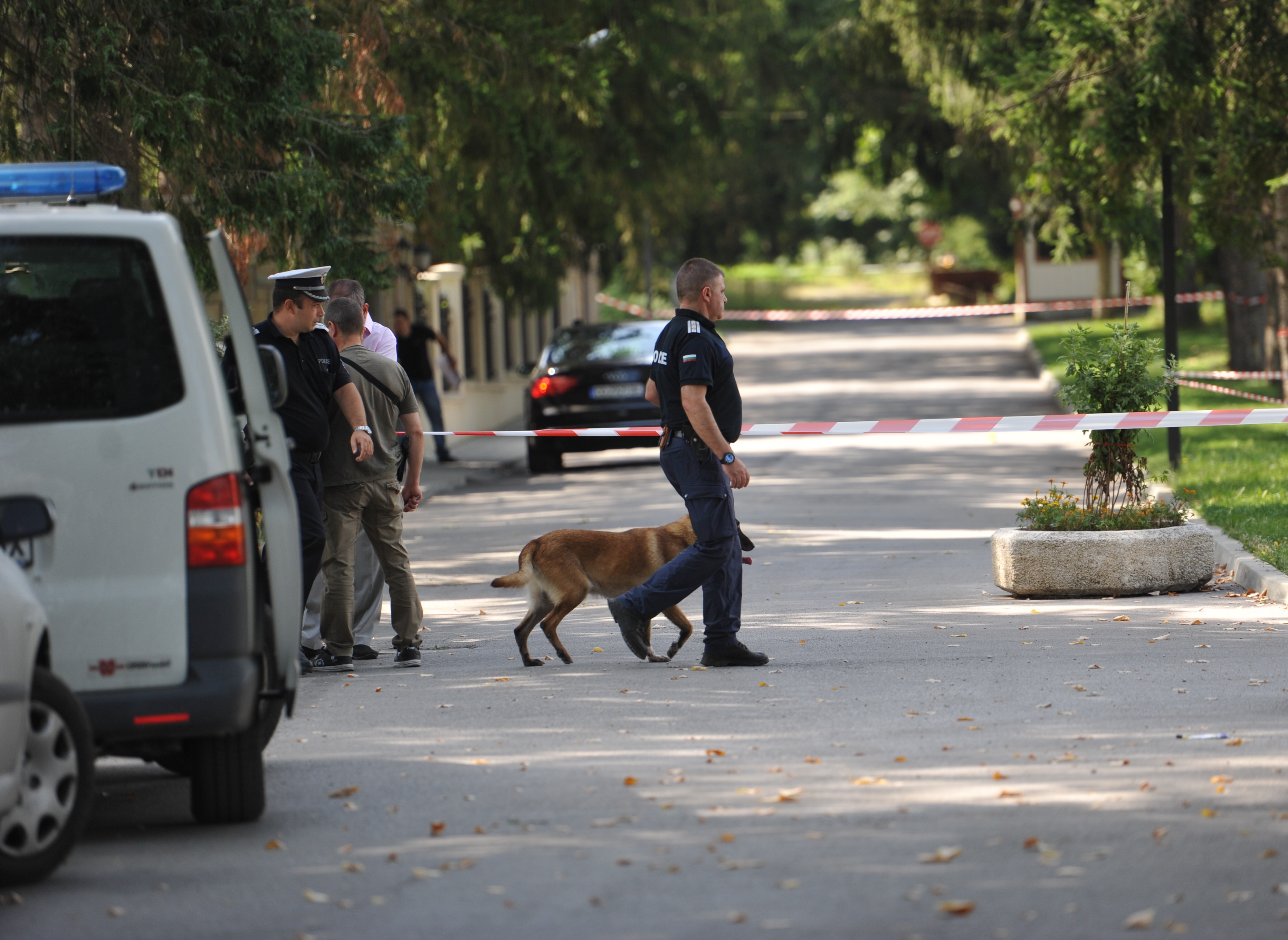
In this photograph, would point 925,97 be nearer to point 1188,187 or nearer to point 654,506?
point 1188,187

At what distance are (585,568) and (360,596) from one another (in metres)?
1.46

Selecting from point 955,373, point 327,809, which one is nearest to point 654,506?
point 327,809

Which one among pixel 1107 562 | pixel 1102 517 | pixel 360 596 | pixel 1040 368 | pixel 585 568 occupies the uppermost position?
pixel 585 568

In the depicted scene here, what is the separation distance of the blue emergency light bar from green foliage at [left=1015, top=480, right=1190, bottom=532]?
636 cm

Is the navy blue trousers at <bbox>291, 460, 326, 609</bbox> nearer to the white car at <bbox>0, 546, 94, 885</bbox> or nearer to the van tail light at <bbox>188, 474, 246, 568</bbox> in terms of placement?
the van tail light at <bbox>188, 474, 246, 568</bbox>

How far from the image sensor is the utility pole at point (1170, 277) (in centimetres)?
1518

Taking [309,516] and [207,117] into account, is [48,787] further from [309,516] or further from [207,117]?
[207,117]

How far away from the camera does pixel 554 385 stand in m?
21.1

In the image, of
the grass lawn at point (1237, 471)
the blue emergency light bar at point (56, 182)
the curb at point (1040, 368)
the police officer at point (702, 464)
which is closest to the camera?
the blue emergency light bar at point (56, 182)

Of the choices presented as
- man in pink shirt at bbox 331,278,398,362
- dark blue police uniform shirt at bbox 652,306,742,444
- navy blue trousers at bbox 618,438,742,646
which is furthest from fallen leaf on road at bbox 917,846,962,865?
man in pink shirt at bbox 331,278,398,362

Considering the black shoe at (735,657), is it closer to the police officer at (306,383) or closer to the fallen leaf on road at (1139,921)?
the police officer at (306,383)

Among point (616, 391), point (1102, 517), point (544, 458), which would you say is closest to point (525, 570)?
point (1102, 517)

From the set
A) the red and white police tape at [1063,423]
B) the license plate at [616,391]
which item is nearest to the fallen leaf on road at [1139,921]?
the red and white police tape at [1063,423]

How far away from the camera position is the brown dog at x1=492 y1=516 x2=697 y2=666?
28.0ft
